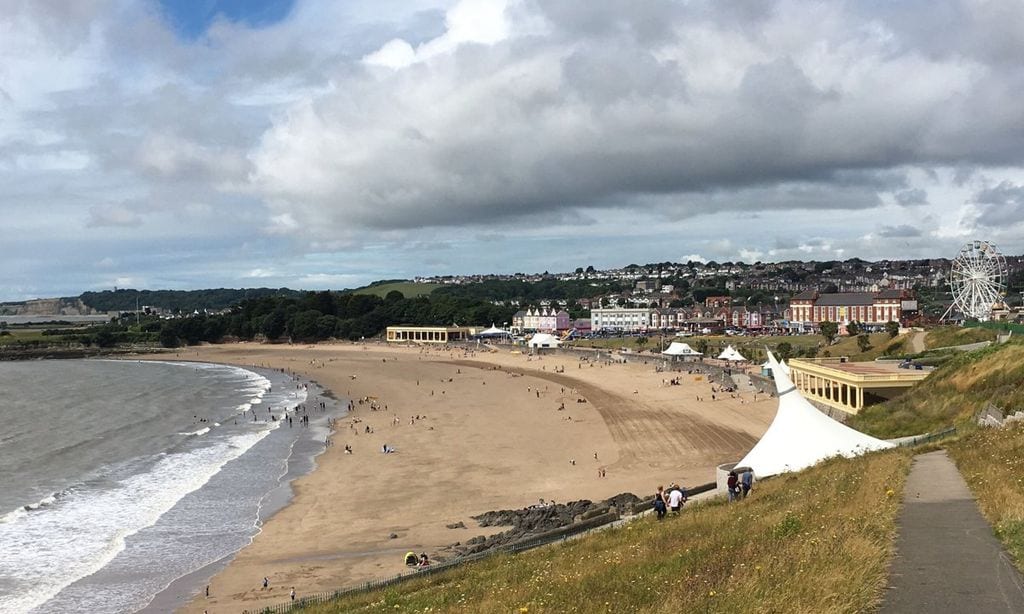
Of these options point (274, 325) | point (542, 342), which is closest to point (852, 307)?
point (542, 342)

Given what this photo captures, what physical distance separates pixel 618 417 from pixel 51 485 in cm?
2893

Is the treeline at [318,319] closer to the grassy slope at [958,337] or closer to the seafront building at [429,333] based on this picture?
the seafront building at [429,333]

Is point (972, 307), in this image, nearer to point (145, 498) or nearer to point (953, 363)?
point (953, 363)

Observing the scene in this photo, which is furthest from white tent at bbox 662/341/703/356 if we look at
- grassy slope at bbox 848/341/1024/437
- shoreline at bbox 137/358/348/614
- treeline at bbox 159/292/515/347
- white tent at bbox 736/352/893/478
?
treeline at bbox 159/292/515/347

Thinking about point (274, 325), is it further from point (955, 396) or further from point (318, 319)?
point (955, 396)

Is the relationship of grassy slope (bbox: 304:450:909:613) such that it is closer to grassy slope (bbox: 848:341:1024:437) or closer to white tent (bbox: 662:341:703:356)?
grassy slope (bbox: 848:341:1024:437)

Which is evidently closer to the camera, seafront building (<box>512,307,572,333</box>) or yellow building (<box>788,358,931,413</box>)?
yellow building (<box>788,358,931,413</box>)

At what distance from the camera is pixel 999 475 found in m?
14.8

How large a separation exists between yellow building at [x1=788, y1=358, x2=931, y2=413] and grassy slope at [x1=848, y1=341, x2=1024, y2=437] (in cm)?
158

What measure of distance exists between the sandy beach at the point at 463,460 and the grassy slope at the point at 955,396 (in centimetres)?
662

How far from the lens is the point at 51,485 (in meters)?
33.1

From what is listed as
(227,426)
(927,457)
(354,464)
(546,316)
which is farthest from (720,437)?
(546,316)

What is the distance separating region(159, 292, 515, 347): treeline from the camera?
465 ft

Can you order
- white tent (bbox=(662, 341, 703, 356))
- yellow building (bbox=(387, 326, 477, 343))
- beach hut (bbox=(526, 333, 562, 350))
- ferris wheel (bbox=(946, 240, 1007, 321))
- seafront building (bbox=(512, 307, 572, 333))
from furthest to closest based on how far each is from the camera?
1. seafront building (bbox=(512, 307, 572, 333))
2. yellow building (bbox=(387, 326, 477, 343))
3. beach hut (bbox=(526, 333, 562, 350))
4. white tent (bbox=(662, 341, 703, 356))
5. ferris wheel (bbox=(946, 240, 1007, 321))
